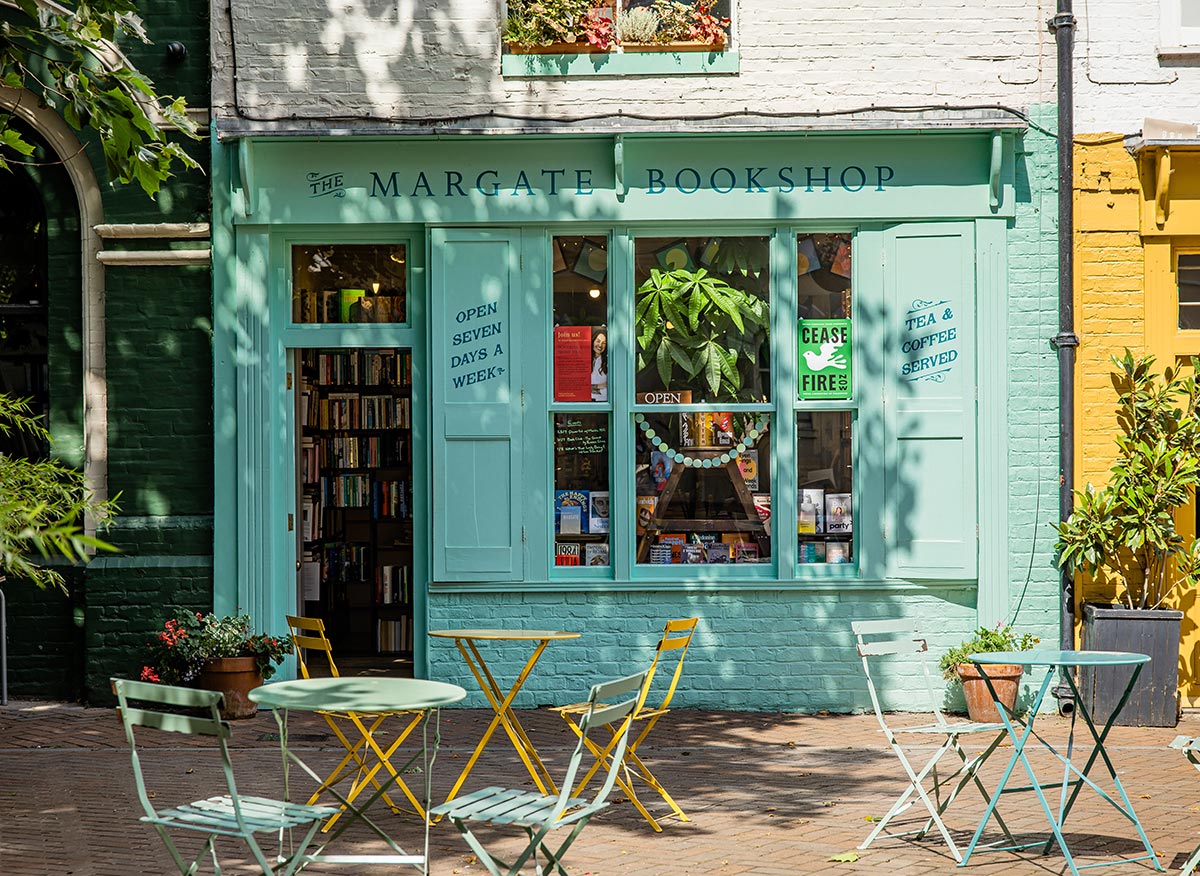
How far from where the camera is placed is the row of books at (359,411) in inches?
467

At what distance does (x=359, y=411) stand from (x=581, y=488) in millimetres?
2631

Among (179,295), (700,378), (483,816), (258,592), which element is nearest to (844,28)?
(700,378)

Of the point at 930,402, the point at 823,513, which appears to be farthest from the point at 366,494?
the point at 930,402

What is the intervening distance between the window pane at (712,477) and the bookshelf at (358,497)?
8.32 ft

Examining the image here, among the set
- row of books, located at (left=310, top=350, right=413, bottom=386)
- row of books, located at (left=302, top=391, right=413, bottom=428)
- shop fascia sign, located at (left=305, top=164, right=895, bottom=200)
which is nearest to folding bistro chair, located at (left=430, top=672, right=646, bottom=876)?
shop fascia sign, located at (left=305, top=164, right=895, bottom=200)

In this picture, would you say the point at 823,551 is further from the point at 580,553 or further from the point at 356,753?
the point at 356,753

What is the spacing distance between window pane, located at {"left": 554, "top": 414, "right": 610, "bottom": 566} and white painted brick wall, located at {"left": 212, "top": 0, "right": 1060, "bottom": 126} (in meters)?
2.24

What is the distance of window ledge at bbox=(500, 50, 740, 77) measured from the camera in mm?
10016

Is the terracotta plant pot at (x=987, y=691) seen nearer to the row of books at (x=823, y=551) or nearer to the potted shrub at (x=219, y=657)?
the row of books at (x=823, y=551)

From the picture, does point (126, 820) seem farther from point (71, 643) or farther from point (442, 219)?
point (442, 219)

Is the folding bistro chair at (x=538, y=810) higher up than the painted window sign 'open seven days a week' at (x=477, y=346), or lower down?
lower down

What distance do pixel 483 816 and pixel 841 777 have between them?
338 cm

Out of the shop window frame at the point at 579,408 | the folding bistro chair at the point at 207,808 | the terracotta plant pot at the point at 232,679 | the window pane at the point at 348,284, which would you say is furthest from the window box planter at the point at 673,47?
the folding bistro chair at the point at 207,808

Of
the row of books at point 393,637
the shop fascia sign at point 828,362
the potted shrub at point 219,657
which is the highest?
A: the shop fascia sign at point 828,362
